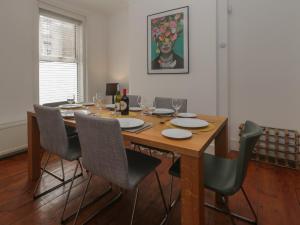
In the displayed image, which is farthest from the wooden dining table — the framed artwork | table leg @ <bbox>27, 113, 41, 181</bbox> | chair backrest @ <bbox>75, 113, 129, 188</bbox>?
the framed artwork

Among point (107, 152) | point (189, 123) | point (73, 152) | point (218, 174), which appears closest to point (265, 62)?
point (189, 123)

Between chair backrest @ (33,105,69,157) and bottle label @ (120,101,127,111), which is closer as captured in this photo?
chair backrest @ (33,105,69,157)

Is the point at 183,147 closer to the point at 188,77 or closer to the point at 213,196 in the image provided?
the point at 213,196

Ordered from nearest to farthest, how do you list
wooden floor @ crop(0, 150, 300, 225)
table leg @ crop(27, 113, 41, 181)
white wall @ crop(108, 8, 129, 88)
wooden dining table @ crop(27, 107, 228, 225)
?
wooden dining table @ crop(27, 107, 228, 225) < wooden floor @ crop(0, 150, 300, 225) < table leg @ crop(27, 113, 41, 181) < white wall @ crop(108, 8, 129, 88)

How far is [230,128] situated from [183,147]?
7.21 ft

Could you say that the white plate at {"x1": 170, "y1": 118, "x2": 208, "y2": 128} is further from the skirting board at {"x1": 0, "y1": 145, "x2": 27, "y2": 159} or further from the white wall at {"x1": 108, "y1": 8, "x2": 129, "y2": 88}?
the white wall at {"x1": 108, "y1": 8, "x2": 129, "y2": 88}

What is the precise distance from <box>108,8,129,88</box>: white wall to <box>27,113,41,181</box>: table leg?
238 cm

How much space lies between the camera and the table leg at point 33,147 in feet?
6.94

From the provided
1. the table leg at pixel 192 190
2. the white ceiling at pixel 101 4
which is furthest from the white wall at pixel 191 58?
the table leg at pixel 192 190

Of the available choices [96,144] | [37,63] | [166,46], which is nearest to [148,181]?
[96,144]

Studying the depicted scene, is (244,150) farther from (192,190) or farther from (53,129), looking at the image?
(53,129)

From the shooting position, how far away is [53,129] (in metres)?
1.66

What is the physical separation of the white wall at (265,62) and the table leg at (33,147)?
8.37 feet

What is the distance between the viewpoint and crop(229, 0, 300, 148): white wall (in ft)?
8.23
